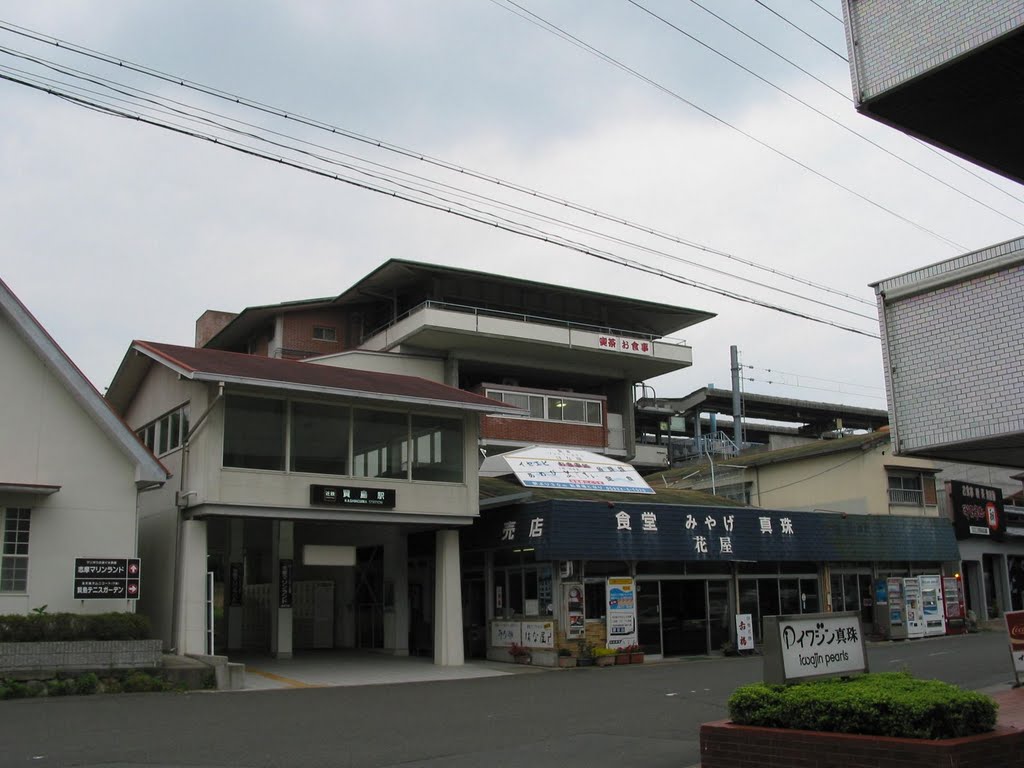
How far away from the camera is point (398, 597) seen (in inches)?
1068

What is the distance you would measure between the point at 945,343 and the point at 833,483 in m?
28.5

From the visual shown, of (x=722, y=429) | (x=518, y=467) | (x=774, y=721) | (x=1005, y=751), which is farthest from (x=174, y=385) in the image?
(x=722, y=429)

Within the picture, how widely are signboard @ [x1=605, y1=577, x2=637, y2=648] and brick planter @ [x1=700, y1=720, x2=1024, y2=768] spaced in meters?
14.5

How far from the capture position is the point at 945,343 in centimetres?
923

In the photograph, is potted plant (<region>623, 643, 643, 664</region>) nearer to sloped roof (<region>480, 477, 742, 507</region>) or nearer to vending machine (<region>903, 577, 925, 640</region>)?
sloped roof (<region>480, 477, 742, 507</region>)

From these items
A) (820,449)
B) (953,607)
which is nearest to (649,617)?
(953,607)

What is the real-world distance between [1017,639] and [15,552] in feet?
58.2

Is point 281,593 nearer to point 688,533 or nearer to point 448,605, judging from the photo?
point 448,605

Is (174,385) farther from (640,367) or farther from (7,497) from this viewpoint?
(640,367)

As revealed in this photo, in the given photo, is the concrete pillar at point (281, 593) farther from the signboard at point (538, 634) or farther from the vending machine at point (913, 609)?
the vending machine at point (913, 609)

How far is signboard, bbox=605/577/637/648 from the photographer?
24047 millimetres

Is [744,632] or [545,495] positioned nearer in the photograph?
[545,495]

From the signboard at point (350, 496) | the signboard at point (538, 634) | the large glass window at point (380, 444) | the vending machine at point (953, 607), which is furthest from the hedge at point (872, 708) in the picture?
the vending machine at point (953, 607)

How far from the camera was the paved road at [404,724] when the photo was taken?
1109 centimetres
